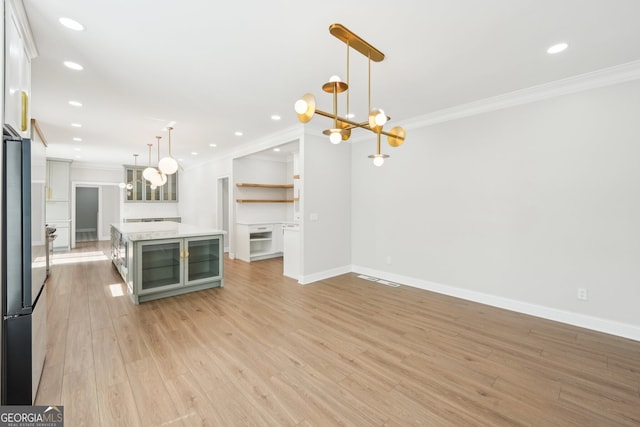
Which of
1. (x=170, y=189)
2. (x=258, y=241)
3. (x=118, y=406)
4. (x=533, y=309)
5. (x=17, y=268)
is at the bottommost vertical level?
(x=118, y=406)

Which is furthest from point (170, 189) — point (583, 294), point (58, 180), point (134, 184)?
point (583, 294)

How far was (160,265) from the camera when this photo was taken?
4105 mm

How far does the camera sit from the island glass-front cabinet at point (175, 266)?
3.84m

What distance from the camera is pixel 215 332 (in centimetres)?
298

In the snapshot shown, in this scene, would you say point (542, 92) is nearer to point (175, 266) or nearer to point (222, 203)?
point (175, 266)

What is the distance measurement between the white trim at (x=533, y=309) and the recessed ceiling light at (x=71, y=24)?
16.0 feet

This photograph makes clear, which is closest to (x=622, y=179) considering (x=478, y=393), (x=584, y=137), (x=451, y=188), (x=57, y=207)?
(x=584, y=137)

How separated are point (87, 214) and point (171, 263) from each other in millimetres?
8995

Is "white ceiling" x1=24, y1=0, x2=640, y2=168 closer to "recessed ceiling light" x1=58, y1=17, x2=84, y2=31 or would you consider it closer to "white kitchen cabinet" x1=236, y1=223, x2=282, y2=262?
"recessed ceiling light" x1=58, y1=17, x2=84, y2=31

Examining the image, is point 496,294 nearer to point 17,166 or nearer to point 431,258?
point 431,258

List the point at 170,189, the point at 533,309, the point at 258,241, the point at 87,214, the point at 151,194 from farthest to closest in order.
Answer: the point at 87,214 < the point at 170,189 < the point at 151,194 < the point at 258,241 < the point at 533,309

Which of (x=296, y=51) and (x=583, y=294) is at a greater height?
(x=296, y=51)

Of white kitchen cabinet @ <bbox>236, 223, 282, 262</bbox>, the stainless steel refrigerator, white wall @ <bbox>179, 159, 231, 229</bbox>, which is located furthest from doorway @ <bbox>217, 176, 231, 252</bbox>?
the stainless steel refrigerator

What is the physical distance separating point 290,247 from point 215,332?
243 centimetres
